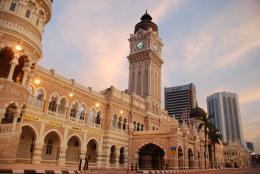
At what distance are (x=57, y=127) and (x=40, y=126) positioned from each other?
2.53 m

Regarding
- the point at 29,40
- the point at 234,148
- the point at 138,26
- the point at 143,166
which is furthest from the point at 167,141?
the point at 234,148

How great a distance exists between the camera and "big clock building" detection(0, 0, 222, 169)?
17031 millimetres

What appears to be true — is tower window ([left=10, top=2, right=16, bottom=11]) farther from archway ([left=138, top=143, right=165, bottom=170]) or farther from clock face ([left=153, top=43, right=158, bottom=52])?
clock face ([left=153, top=43, right=158, bottom=52])

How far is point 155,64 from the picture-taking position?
54.1m

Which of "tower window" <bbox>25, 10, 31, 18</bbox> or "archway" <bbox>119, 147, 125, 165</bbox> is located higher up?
"tower window" <bbox>25, 10, 31, 18</bbox>

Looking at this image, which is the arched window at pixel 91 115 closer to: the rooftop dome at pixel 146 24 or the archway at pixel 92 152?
the archway at pixel 92 152

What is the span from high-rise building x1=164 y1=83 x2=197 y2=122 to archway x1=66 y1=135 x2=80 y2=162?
4650 inches

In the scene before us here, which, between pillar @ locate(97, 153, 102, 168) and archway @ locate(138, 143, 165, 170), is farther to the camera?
archway @ locate(138, 143, 165, 170)

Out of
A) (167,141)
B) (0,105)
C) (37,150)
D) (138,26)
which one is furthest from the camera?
(138,26)

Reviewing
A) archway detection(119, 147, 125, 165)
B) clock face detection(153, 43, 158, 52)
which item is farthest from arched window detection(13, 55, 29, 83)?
clock face detection(153, 43, 158, 52)

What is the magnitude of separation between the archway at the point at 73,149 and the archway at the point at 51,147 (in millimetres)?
2698

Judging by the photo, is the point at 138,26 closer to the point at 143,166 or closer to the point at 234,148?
the point at 143,166

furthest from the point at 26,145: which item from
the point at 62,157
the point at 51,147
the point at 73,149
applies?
the point at 73,149

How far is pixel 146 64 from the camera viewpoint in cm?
5181
